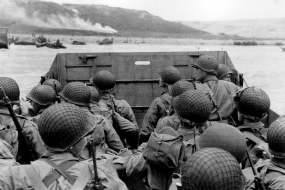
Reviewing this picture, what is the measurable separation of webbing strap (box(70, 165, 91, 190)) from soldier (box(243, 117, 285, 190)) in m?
1.06

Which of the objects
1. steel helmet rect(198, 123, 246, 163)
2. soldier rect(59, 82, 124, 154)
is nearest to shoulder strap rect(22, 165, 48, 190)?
steel helmet rect(198, 123, 246, 163)

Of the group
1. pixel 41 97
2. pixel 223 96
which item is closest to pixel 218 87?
pixel 223 96

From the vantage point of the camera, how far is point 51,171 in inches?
96.9

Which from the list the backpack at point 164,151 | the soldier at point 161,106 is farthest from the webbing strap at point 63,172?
the soldier at point 161,106

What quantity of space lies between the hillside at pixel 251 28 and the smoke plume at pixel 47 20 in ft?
55.5

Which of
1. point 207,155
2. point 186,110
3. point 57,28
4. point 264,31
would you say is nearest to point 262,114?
point 186,110

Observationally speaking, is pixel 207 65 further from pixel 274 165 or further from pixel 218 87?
pixel 274 165

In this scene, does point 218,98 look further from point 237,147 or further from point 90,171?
point 90,171

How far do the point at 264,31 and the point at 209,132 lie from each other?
5485 cm

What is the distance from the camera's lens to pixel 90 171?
2.46 meters

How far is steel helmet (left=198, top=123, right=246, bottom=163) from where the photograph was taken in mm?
2564

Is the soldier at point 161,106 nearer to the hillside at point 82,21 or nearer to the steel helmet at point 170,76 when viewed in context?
the steel helmet at point 170,76

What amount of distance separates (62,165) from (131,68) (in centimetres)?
513

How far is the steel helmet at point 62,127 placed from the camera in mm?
2623
